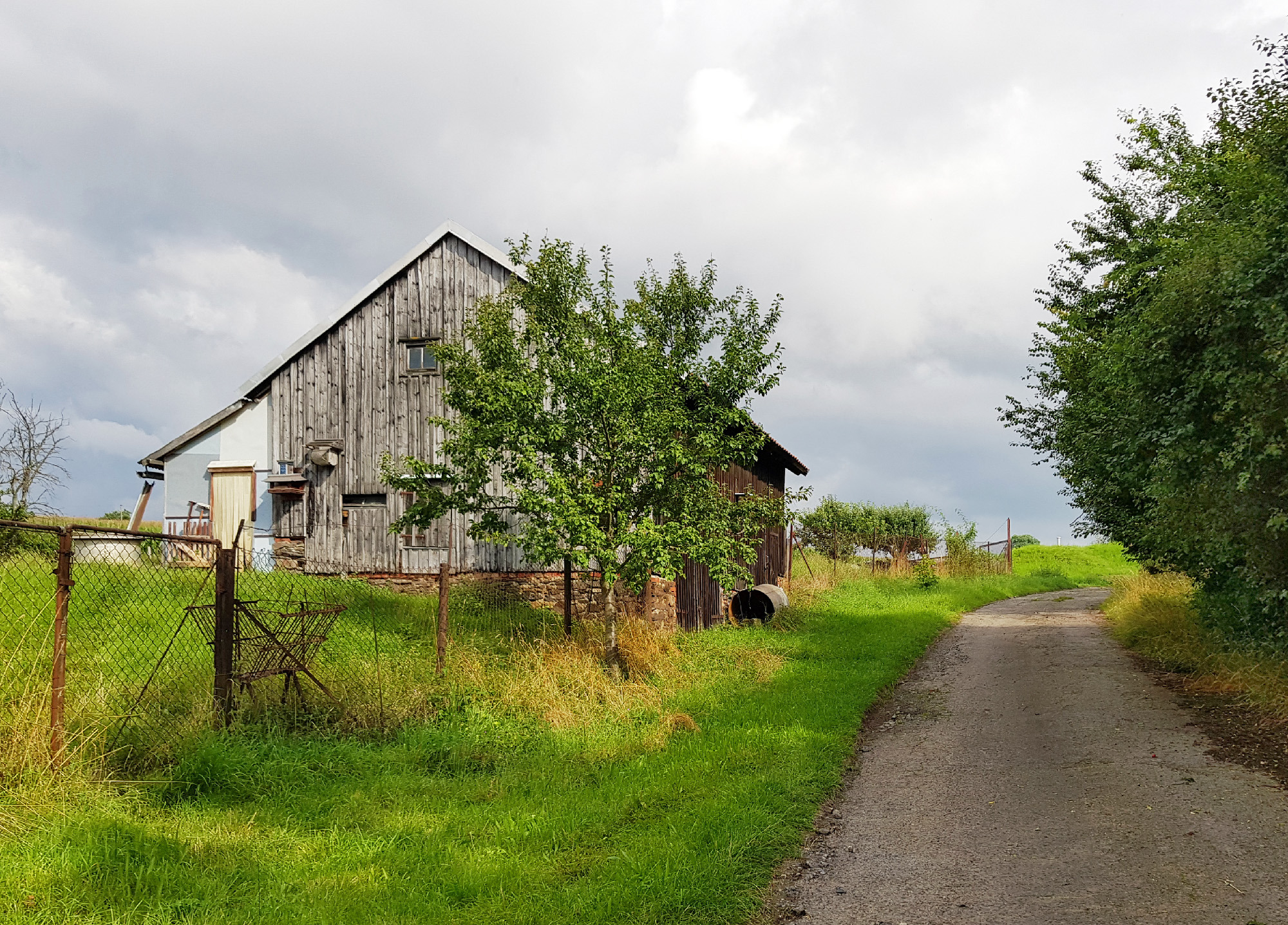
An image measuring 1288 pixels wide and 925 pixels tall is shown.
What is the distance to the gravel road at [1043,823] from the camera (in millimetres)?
5348

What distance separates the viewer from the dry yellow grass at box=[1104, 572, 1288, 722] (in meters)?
10.5

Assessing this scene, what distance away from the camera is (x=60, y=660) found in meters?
6.52

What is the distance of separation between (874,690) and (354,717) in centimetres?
694

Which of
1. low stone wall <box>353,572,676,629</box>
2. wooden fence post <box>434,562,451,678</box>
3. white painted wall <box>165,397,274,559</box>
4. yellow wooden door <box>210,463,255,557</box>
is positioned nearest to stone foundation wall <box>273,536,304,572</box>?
white painted wall <box>165,397,274,559</box>

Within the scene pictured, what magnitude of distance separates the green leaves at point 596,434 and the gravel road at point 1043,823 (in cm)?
374

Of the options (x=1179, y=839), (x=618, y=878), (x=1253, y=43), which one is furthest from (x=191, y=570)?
(x=1253, y=43)

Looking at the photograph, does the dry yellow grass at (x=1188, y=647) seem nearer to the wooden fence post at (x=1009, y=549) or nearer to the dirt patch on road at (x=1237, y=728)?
the dirt patch on road at (x=1237, y=728)

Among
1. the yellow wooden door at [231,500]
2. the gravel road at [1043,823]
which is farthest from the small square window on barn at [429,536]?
the gravel road at [1043,823]

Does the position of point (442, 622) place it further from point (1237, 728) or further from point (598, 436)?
point (1237, 728)

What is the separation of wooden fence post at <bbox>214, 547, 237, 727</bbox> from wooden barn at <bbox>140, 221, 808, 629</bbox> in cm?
999

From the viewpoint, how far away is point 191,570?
16.4 m

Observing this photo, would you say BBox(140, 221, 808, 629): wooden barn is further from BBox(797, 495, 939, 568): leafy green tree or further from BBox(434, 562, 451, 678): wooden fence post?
BBox(797, 495, 939, 568): leafy green tree

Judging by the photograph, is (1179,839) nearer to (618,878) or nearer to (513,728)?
(618,878)

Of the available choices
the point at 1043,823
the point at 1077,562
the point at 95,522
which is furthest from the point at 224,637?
the point at 1077,562
